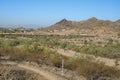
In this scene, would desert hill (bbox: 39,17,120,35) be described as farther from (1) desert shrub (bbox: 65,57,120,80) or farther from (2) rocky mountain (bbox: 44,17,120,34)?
(1) desert shrub (bbox: 65,57,120,80)

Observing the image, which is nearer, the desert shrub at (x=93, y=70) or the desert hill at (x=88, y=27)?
the desert shrub at (x=93, y=70)

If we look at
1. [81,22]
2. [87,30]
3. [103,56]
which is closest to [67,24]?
[81,22]

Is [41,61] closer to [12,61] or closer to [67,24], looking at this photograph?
[12,61]

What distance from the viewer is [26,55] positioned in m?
24.9

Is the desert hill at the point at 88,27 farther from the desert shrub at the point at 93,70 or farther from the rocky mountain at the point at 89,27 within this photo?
the desert shrub at the point at 93,70

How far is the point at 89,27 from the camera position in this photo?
141 m

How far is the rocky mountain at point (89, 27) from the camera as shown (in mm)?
126575

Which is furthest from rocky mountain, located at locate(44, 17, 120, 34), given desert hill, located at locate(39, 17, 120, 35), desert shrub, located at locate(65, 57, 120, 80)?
desert shrub, located at locate(65, 57, 120, 80)

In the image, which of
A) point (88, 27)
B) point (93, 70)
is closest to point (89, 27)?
point (88, 27)

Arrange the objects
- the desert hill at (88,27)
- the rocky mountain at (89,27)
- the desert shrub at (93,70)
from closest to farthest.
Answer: the desert shrub at (93,70) < the rocky mountain at (89,27) < the desert hill at (88,27)

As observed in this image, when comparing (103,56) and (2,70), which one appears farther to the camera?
(103,56)

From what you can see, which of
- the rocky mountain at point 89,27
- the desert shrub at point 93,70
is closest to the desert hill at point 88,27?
the rocky mountain at point 89,27

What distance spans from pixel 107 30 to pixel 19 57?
342 ft

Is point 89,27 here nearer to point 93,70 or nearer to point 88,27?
point 88,27
